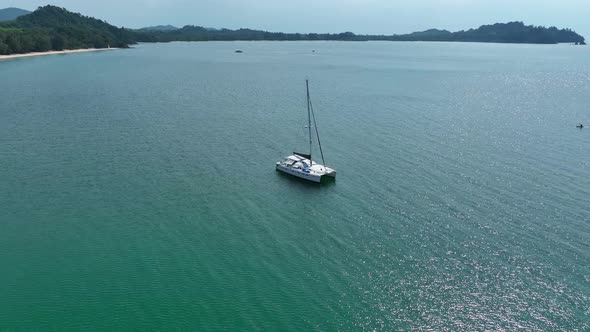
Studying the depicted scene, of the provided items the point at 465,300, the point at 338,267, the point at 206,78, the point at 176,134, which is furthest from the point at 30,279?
the point at 206,78

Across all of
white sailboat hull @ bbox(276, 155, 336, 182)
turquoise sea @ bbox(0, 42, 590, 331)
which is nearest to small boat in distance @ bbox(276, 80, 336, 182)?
white sailboat hull @ bbox(276, 155, 336, 182)

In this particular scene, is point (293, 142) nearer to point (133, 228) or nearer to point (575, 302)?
point (133, 228)

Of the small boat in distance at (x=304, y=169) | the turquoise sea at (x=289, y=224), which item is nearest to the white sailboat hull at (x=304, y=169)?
the small boat in distance at (x=304, y=169)

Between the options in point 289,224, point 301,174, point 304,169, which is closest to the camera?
point 289,224

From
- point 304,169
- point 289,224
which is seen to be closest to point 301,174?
point 304,169

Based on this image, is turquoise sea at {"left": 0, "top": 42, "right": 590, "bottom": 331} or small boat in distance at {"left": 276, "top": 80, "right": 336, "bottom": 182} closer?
turquoise sea at {"left": 0, "top": 42, "right": 590, "bottom": 331}

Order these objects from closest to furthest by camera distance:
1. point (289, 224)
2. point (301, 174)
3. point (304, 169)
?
point (289, 224) < point (301, 174) < point (304, 169)

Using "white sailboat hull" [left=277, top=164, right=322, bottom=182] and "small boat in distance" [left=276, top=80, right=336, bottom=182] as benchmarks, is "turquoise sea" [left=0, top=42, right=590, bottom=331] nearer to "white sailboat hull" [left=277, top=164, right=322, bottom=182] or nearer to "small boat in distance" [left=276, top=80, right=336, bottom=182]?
"white sailboat hull" [left=277, top=164, right=322, bottom=182]

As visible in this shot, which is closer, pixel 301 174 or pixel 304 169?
pixel 301 174

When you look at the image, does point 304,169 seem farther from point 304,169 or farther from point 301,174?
point 301,174
